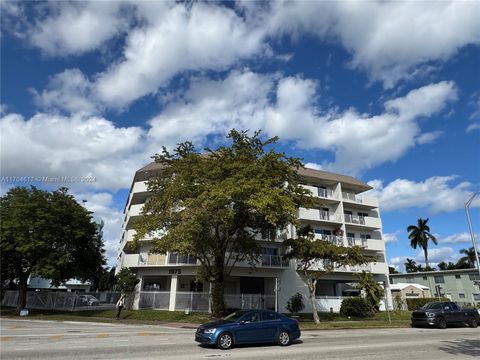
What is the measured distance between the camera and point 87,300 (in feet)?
115

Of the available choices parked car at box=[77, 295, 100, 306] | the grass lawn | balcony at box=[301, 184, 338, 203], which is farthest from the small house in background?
parked car at box=[77, 295, 100, 306]

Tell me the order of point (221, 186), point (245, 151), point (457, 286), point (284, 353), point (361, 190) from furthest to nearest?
point (457, 286) < point (361, 190) < point (245, 151) < point (221, 186) < point (284, 353)

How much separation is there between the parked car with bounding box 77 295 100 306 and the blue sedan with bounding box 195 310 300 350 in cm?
2484

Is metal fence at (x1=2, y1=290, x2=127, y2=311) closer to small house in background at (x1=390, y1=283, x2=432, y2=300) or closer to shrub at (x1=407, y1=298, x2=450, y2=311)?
shrub at (x1=407, y1=298, x2=450, y2=311)

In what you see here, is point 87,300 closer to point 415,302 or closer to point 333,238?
point 333,238

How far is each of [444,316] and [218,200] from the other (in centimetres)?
1645

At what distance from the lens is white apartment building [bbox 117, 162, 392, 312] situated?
32.1m

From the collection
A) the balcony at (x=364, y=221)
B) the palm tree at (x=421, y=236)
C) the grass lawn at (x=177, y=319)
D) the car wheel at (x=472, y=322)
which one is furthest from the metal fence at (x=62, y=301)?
the palm tree at (x=421, y=236)

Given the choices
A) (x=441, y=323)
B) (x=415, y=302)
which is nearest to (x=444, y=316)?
(x=441, y=323)

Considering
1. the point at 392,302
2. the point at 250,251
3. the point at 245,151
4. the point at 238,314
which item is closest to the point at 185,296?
the point at 250,251

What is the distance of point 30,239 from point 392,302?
124ft

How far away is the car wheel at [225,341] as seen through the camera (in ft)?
42.0

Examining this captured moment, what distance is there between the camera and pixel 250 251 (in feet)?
92.5

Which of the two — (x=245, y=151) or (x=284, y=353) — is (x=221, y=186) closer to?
(x=245, y=151)
